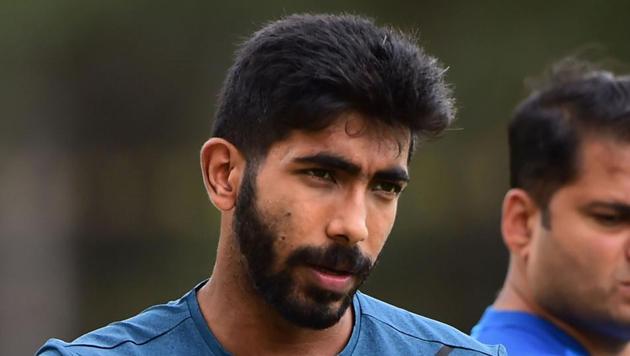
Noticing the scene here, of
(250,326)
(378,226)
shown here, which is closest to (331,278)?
(378,226)

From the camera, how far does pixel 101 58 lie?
1064 centimetres

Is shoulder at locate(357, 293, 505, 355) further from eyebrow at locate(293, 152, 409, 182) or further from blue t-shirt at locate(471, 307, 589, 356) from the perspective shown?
blue t-shirt at locate(471, 307, 589, 356)

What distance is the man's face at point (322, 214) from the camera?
9.95 ft

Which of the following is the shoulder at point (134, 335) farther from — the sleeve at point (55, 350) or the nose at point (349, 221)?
the nose at point (349, 221)

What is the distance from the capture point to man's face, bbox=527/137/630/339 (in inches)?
160

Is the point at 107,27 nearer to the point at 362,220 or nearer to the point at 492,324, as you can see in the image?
the point at 492,324

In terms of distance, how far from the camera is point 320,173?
307 cm

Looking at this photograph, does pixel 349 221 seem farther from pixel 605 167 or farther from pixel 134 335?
pixel 605 167

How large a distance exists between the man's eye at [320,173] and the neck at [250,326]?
269mm

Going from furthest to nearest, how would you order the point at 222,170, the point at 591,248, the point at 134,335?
the point at 591,248 → the point at 222,170 → the point at 134,335

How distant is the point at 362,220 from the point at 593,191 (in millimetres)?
1276

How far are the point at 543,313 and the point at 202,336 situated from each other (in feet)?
4.44

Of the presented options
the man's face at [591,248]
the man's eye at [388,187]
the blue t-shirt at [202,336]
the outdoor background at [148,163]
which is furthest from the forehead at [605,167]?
the outdoor background at [148,163]

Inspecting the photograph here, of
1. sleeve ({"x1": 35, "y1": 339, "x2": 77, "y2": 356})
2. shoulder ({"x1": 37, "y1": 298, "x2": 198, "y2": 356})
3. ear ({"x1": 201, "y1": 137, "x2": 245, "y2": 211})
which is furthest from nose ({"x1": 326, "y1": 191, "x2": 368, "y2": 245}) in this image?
sleeve ({"x1": 35, "y1": 339, "x2": 77, "y2": 356})
